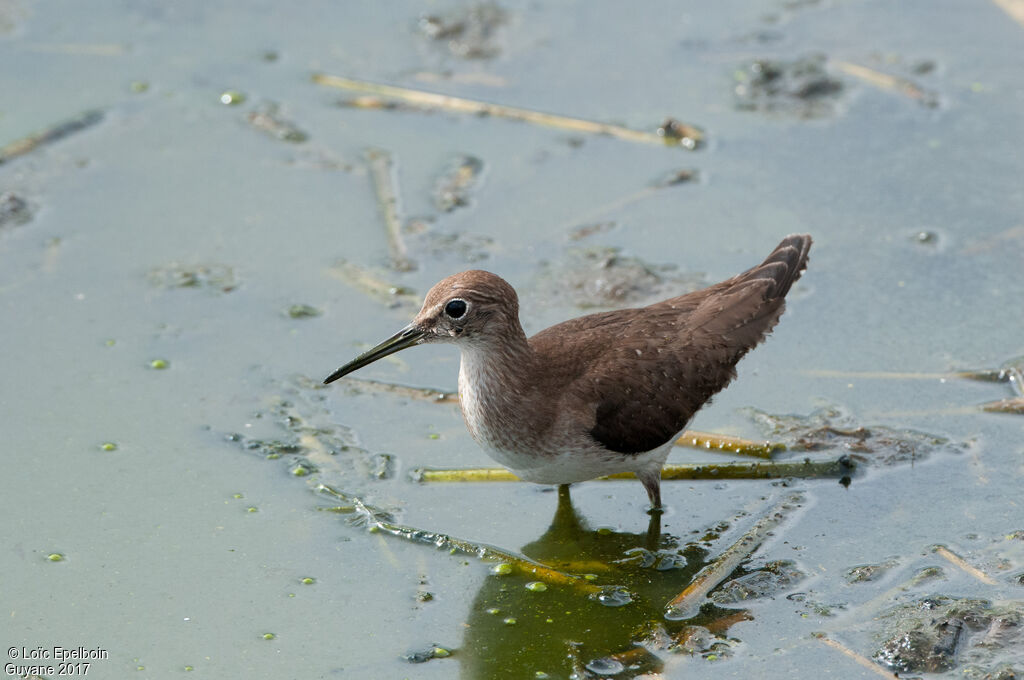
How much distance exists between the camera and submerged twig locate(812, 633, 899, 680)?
5059mm

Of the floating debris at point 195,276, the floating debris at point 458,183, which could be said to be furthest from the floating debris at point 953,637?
the floating debris at point 195,276

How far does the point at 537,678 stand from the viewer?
16.8ft

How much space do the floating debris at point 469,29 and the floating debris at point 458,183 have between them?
1.57m

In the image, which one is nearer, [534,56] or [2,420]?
[2,420]

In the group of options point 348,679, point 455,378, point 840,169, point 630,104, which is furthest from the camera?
point 630,104

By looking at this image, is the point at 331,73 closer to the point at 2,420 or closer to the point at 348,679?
the point at 2,420

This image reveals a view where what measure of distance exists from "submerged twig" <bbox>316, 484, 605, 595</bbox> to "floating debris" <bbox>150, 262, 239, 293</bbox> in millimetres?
2178

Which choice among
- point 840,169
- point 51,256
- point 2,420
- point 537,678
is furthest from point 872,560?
point 51,256

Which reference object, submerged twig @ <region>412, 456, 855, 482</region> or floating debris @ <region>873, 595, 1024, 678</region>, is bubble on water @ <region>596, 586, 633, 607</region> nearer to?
submerged twig @ <region>412, 456, 855, 482</region>

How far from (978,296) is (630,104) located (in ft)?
10.3

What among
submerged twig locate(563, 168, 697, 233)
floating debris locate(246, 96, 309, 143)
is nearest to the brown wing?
submerged twig locate(563, 168, 697, 233)

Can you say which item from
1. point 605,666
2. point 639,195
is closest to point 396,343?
point 605,666

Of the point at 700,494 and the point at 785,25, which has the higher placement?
the point at 785,25

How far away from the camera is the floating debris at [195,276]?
767 centimetres
